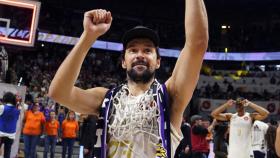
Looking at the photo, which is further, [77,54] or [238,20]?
[238,20]

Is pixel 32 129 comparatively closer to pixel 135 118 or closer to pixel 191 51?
pixel 135 118

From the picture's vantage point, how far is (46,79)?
18328 millimetres

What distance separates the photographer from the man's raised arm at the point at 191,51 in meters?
1.98

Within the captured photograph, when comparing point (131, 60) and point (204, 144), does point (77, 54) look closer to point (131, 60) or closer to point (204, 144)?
point (131, 60)

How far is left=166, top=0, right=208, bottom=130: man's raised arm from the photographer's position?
6.51 ft

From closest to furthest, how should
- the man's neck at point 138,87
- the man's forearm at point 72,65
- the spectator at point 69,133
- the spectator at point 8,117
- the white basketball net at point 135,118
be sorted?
the man's forearm at point 72,65
the white basketball net at point 135,118
the man's neck at point 138,87
the spectator at point 8,117
the spectator at point 69,133

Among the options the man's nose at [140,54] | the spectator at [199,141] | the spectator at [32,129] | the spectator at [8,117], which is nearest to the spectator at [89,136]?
the spectator at [8,117]

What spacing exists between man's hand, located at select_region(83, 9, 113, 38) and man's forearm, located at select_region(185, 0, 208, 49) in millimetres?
361

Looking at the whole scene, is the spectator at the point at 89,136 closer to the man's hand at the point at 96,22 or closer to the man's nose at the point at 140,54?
the man's nose at the point at 140,54

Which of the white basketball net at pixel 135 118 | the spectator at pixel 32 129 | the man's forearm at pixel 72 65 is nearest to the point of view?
the man's forearm at pixel 72 65

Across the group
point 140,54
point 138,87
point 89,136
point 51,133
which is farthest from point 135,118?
point 51,133

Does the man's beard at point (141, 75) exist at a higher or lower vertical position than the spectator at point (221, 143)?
higher

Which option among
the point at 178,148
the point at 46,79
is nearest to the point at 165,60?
the point at 46,79

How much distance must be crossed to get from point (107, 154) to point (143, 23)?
25096mm
